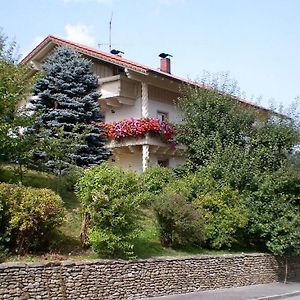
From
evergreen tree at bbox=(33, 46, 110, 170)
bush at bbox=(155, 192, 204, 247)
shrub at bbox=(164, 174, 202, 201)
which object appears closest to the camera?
bush at bbox=(155, 192, 204, 247)

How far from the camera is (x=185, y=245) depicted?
16688 mm

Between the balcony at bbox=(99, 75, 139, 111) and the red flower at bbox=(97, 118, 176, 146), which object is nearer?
the red flower at bbox=(97, 118, 176, 146)

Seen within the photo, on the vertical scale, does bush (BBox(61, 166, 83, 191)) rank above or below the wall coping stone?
above

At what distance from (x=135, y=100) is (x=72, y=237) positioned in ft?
43.7

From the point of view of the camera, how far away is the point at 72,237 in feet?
45.8

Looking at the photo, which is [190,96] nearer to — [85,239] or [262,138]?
[262,138]

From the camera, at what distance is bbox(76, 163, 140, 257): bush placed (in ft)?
42.3

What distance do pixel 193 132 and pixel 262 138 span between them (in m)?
2.99

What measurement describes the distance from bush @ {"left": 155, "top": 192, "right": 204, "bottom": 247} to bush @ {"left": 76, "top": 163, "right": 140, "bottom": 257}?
2.04 m

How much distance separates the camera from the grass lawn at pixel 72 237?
12891 millimetres

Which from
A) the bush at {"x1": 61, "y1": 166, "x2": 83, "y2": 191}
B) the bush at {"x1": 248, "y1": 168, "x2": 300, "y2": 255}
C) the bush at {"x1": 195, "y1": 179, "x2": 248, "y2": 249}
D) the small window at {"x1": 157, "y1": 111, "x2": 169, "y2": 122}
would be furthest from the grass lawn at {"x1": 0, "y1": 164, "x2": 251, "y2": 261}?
the small window at {"x1": 157, "y1": 111, "x2": 169, "y2": 122}

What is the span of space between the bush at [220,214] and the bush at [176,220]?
1.12 metres

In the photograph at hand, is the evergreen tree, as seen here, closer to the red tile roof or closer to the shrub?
the red tile roof

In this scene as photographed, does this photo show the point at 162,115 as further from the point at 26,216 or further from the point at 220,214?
the point at 26,216
